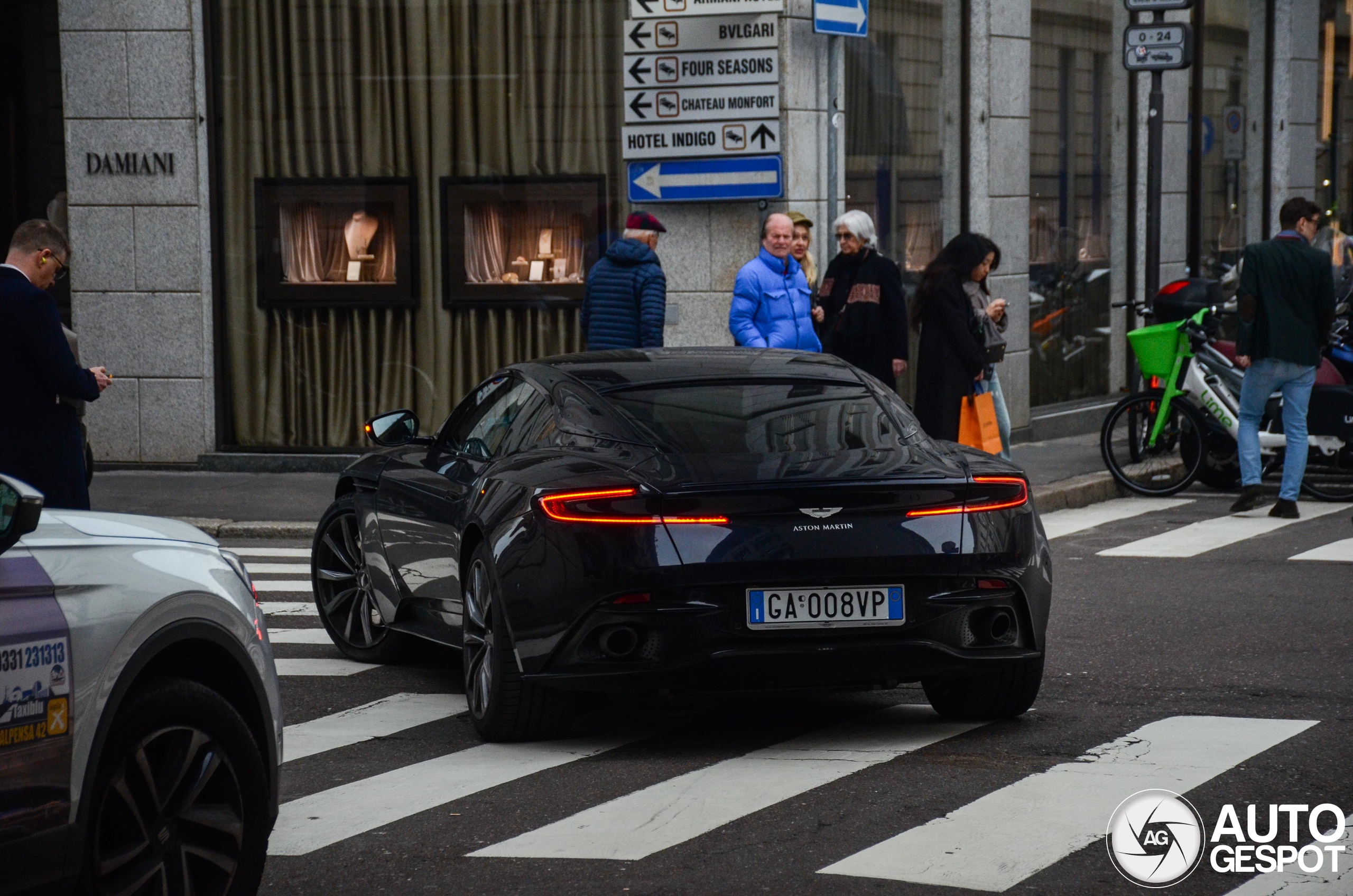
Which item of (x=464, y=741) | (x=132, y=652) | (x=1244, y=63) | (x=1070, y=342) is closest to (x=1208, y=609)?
(x=464, y=741)

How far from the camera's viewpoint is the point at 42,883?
3762 mm

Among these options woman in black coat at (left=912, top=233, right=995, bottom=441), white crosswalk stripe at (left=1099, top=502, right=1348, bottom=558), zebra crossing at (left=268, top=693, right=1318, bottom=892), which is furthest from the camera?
woman in black coat at (left=912, top=233, right=995, bottom=441)

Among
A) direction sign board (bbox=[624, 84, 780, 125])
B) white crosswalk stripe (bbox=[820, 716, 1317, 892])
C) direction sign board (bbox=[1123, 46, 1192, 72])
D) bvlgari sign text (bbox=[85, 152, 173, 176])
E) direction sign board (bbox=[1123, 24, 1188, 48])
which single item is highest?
direction sign board (bbox=[1123, 24, 1188, 48])

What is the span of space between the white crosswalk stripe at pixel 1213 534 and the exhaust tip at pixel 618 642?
5825 mm

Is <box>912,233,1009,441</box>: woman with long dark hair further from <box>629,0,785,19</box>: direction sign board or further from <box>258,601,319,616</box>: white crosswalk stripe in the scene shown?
<box>258,601,319,616</box>: white crosswalk stripe

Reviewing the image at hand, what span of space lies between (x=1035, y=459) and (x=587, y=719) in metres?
9.71

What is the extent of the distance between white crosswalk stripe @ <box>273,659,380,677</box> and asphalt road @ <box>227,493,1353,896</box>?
45mm

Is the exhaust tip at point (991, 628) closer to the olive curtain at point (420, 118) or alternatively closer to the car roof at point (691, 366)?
the car roof at point (691, 366)

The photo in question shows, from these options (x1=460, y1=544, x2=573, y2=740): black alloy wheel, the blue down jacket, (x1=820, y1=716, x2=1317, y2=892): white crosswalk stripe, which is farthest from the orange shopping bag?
(x1=460, y1=544, x2=573, y2=740): black alloy wheel

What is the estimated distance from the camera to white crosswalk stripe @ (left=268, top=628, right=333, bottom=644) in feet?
29.8

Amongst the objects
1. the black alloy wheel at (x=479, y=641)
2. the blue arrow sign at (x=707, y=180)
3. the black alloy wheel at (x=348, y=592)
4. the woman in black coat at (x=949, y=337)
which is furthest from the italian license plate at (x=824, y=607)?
the blue arrow sign at (x=707, y=180)

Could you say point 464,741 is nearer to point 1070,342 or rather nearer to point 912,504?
point 912,504

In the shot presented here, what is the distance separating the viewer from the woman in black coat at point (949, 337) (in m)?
12.2

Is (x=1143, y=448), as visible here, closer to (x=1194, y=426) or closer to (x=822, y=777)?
(x=1194, y=426)
